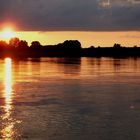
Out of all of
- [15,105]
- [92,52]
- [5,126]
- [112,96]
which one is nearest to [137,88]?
[112,96]

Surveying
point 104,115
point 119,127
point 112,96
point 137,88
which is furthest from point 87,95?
point 119,127

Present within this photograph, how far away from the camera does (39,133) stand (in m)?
13.9

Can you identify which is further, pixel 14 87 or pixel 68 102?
pixel 14 87

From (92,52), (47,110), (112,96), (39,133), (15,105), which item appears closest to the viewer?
(39,133)

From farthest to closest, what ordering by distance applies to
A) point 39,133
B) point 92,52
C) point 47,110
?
point 92,52 < point 47,110 < point 39,133

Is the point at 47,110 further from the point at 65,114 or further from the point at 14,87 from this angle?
the point at 14,87

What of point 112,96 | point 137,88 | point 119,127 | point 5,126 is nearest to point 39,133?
point 5,126

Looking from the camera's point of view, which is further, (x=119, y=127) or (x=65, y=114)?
(x=65, y=114)

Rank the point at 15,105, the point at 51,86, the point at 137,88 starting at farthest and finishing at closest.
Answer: the point at 51,86
the point at 137,88
the point at 15,105

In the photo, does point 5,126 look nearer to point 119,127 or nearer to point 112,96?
point 119,127

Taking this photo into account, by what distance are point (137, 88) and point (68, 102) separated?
701 cm

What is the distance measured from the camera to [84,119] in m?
16.1

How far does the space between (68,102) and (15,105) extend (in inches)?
92.2

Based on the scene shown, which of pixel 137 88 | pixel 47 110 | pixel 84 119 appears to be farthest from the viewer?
pixel 137 88
